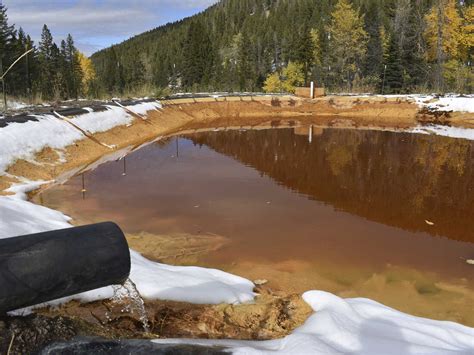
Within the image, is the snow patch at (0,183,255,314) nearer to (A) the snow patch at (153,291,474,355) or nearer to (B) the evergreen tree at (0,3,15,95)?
(A) the snow patch at (153,291,474,355)

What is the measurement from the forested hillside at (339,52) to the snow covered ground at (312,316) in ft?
103

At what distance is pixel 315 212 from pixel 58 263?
7672 millimetres

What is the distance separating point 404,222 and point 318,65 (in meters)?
58.2

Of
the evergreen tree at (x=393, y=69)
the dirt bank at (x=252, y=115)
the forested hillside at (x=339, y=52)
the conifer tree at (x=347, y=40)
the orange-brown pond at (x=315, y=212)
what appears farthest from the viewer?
the conifer tree at (x=347, y=40)

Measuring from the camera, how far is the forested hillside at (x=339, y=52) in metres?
48.6

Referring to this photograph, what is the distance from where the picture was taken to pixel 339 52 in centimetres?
5659

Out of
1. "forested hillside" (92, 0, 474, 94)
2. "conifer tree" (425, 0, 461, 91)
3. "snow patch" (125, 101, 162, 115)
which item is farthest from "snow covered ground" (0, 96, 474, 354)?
"conifer tree" (425, 0, 461, 91)

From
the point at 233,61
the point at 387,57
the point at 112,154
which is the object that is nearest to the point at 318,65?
the point at 387,57

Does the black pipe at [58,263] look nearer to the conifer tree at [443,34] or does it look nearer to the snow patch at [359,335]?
the snow patch at [359,335]

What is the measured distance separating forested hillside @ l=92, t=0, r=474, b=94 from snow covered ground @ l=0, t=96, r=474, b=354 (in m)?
31.3

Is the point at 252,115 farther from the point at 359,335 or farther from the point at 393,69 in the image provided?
the point at 359,335

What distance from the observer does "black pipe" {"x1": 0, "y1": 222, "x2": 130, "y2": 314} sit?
3.35m

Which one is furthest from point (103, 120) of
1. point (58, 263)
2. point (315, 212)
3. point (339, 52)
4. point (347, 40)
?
point (339, 52)

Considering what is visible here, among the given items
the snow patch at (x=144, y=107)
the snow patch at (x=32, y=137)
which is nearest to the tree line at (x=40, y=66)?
the snow patch at (x=144, y=107)
